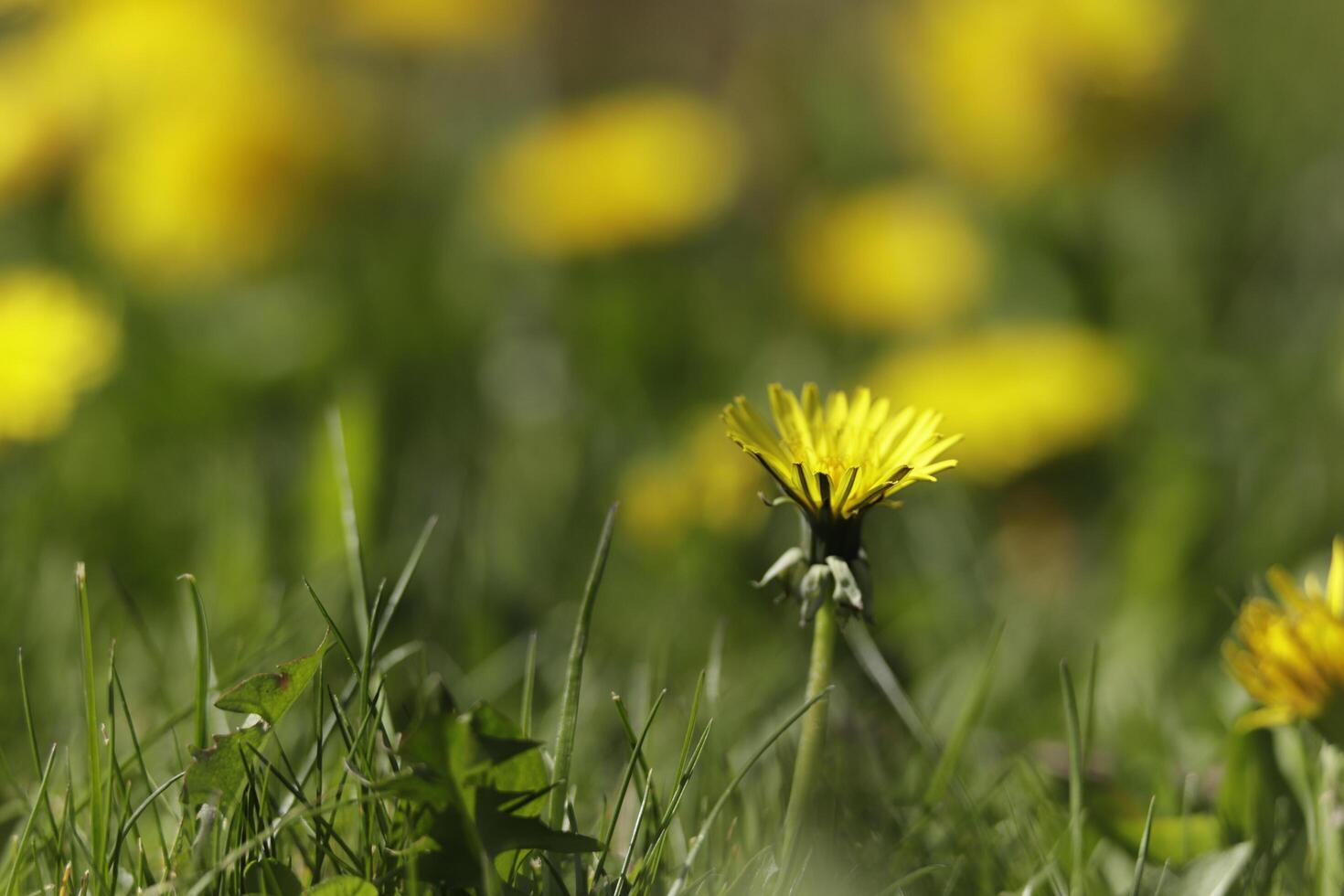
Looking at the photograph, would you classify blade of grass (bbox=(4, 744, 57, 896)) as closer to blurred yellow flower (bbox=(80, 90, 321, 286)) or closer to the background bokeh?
the background bokeh

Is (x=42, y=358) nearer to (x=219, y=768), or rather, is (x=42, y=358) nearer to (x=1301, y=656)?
(x=219, y=768)

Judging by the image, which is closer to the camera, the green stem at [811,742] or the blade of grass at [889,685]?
the green stem at [811,742]

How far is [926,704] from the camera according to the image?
1218 millimetres

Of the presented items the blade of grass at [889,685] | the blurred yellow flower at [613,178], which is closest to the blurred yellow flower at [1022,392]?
the blurred yellow flower at [613,178]

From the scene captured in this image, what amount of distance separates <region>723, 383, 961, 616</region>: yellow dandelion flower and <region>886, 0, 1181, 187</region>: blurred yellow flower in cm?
163

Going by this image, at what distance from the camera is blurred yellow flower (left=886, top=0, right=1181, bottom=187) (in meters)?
2.22

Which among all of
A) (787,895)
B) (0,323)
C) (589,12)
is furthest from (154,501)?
(589,12)

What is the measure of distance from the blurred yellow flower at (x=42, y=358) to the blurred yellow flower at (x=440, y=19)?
1.17 metres

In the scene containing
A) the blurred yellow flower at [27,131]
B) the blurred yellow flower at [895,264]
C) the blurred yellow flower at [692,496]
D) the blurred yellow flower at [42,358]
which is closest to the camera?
the blurred yellow flower at [42,358]

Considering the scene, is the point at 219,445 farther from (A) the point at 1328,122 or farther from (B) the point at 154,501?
(A) the point at 1328,122

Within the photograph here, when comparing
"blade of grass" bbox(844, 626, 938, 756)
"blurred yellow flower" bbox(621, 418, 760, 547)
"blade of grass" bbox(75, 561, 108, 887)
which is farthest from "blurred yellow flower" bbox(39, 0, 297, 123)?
"blade of grass" bbox(75, 561, 108, 887)

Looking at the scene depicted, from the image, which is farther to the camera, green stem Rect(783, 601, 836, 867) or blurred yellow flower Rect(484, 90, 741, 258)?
blurred yellow flower Rect(484, 90, 741, 258)

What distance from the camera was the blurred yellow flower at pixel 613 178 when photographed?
89.9 inches

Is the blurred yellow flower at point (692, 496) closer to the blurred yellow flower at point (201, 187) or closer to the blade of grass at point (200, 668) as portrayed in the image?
the blade of grass at point (200, 668)
